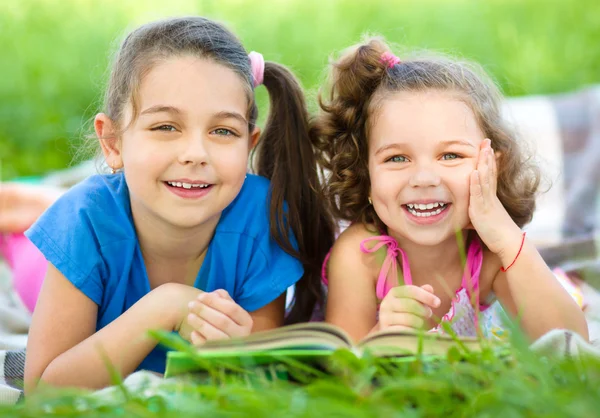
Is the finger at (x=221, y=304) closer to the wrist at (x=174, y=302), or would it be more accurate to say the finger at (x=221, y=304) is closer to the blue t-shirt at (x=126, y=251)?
the wrist at (x=174, y=302)

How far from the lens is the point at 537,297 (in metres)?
1.93

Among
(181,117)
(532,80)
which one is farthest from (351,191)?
(532,80)

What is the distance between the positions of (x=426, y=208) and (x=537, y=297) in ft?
1.17

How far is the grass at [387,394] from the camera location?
3.85ft

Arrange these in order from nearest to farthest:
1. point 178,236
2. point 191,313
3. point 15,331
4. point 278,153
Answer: point 191,313, point 178,236, point 278,153, point 15,331

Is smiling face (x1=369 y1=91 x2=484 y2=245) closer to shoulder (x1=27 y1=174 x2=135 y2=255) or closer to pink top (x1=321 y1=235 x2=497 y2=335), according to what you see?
pink top (x1=321 y1=235 x2=497 y2=335)

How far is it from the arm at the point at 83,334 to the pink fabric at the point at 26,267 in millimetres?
751

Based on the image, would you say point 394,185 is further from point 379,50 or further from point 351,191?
point 379,50

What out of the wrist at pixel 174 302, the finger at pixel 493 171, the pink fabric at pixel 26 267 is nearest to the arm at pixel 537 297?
the finger at pixel 493 171

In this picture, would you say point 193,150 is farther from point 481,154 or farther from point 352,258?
point 481,154

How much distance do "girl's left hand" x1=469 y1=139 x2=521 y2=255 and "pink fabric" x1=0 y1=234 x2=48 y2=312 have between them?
1.50 meters

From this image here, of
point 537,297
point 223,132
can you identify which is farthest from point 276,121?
point 537,297

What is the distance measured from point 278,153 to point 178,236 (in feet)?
1.31

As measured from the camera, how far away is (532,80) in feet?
15.7
